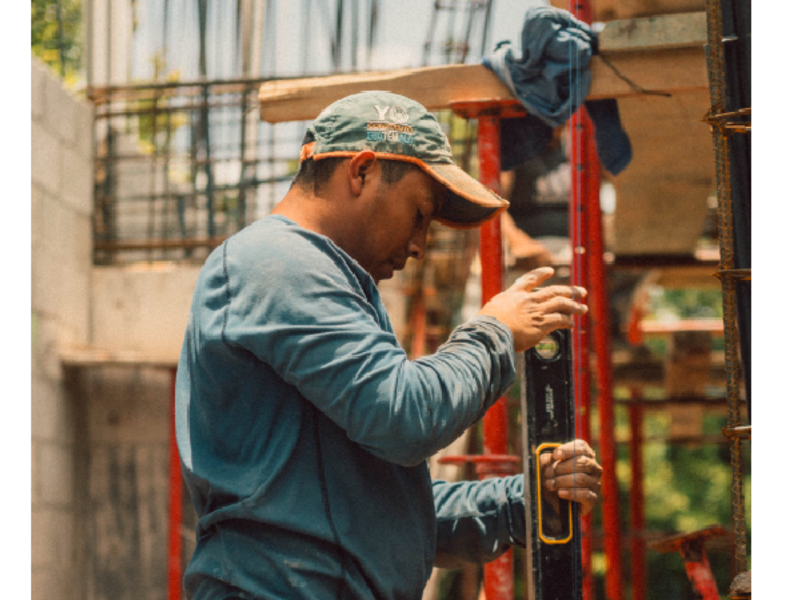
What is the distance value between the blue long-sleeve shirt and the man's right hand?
0.21 feet

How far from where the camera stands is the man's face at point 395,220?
6.80 feet

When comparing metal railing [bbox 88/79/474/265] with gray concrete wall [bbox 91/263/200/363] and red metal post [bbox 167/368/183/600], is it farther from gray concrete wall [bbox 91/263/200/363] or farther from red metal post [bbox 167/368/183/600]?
red metal post [bbox 167/368/183/600]

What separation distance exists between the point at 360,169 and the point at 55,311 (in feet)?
20.4

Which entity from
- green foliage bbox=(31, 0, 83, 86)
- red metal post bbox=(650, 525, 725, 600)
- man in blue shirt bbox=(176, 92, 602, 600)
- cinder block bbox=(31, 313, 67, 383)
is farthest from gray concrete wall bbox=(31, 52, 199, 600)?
man in blue shirt bbox=(176, 92, 602, 600)

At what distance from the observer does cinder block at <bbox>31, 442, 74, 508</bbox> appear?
7160 millimetres

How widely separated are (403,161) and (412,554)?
860 mm

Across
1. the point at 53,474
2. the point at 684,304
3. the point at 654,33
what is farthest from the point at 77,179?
the point at 684,304

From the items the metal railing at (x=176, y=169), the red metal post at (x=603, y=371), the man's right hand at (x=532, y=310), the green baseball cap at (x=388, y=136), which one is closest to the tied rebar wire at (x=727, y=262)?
the man's right hand at (x=532, y=310)

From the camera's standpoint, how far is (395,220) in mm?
2088

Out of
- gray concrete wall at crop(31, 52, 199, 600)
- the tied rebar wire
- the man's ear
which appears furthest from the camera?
gray concrete wall at crop(31, 52, 199, 600)

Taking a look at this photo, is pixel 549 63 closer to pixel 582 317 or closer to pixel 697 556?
pixel 582 317

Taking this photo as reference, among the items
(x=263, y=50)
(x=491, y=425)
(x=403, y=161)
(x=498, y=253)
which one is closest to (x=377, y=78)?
(x=498, y=253)

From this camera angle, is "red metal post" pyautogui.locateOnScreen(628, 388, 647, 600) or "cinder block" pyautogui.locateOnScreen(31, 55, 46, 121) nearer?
"cinder block" pyautogui.locateOnScreen(31, 55, 46, 121)

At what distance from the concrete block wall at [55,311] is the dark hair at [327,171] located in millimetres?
5591
